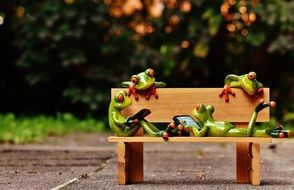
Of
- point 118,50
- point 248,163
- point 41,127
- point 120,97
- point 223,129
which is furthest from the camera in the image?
point 118,50

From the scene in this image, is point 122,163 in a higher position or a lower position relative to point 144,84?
lower

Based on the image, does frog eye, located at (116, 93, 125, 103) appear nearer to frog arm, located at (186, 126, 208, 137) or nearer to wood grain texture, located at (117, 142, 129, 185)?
wood grain texture, located at (117, 142, 129, 185)

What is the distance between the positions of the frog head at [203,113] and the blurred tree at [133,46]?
394 inches

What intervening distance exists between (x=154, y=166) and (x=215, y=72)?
10.0 meters

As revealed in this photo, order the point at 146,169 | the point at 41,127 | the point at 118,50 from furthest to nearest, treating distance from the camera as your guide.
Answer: the point at 118,50 < the point at 41,127 < the point at 146,169

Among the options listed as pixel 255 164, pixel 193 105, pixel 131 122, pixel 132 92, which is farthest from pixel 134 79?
pixel 255 164

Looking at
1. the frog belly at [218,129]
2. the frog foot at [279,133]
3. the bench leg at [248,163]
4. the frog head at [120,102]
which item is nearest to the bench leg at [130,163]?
the frog head at [120,102]

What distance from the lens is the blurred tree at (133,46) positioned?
1565cm

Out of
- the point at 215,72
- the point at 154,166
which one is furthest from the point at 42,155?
the point at 215,72

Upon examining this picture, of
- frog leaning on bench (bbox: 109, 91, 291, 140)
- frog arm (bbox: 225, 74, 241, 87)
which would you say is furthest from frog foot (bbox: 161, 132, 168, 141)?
frog arm (bbox: 225, 74, 241, 87)

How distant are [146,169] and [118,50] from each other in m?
9.61

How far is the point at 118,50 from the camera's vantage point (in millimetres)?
16156

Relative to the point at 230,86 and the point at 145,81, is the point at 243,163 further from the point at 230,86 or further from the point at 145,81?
the point at 145,81

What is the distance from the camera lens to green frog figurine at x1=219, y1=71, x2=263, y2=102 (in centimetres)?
517
